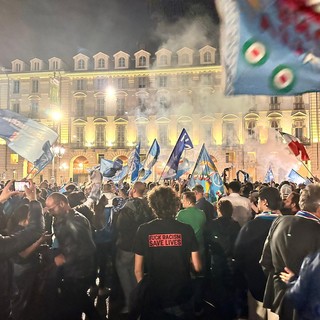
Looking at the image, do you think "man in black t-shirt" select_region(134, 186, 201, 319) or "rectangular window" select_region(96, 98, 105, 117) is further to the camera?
"rectangular window" select_region(96, 98, 105, 117)

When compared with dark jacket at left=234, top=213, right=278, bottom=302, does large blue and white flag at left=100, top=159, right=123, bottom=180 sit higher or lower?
higher

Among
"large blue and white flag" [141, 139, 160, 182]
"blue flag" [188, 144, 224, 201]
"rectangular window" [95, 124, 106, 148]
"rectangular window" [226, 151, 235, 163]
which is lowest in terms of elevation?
"blue flag" [188, 144, 224, 201]

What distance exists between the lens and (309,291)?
2.22 metres

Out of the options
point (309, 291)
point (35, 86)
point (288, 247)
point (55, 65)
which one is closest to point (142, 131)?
point (55, 65)

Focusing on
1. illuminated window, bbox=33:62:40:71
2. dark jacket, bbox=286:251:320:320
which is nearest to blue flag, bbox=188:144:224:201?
dark jacket, bbox=286:251:320:320

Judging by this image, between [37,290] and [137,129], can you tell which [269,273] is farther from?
[137,129]

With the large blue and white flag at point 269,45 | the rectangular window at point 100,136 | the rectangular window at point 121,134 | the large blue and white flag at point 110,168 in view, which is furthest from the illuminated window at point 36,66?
the large blue and white flag at point 269,45

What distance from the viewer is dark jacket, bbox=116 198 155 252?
641cm

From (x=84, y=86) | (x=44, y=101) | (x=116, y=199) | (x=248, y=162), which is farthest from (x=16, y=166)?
(x=116, y=199)

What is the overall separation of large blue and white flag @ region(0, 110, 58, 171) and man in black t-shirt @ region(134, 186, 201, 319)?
430 centimetres

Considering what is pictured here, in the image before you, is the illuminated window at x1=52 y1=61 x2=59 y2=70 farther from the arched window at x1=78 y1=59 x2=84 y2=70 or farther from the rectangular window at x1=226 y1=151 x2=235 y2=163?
the rectangular window at x1=226 y1=151 x2=235 y2=163

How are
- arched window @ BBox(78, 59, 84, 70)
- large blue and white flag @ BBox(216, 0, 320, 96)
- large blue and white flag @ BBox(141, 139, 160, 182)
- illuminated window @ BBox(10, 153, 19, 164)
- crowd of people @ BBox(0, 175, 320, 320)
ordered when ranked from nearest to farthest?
1. large blue and white flag @ BBox(216, 0, 320, 96)
2. crowd of people @ BBox(0, 175, 320, 320)
3. large blue and white flag @ BBox(141, 139, 160, 182)
4. illuminated window @ BBox(10, 153, 19, 164)
5. arched window @ BBox(78, 59, 84, 70)

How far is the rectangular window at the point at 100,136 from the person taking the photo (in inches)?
1880

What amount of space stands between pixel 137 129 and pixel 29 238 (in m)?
43.5
